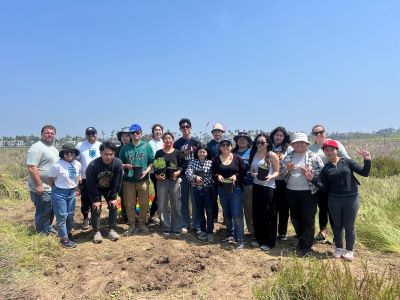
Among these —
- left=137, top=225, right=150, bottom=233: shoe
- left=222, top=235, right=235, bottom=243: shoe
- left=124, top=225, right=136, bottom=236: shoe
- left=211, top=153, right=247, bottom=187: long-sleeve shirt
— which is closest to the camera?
left=211, top=153, right=247, bottom=187: long-sleeve shirt

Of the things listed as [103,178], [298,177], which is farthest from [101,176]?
[298,177]

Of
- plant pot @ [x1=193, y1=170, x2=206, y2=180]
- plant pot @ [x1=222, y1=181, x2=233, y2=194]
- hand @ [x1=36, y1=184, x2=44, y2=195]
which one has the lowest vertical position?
plant pot @ [x1=222, y1=181, x2=233, y2=194]

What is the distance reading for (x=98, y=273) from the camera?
5125 mm

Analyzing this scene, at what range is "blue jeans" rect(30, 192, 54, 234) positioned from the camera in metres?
6.21

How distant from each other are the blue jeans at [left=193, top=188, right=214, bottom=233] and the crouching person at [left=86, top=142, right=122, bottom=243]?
143cm

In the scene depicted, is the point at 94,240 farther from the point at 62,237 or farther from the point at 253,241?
the point at 253,241

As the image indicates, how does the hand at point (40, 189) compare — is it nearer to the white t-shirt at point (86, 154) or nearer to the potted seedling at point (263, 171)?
the white t-shirt at point (86, 154)

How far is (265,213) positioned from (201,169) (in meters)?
1.31

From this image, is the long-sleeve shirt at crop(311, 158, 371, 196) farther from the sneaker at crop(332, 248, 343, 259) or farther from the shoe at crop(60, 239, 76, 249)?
the shoe at crop(60, 239, 76, 249)

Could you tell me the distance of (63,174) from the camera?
6004mm

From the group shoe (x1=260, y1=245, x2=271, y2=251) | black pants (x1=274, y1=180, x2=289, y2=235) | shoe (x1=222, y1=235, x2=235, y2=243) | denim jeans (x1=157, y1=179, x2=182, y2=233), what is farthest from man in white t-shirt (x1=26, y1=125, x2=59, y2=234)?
black pants (x1=274, y1=180, x2=289, y2=235)

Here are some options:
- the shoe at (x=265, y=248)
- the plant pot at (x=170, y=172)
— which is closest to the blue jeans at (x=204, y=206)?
the plant pot at (x=170, y=172)

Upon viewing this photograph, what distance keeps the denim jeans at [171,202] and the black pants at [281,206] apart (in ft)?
5.92

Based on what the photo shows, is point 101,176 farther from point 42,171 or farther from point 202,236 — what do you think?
point 202,236
